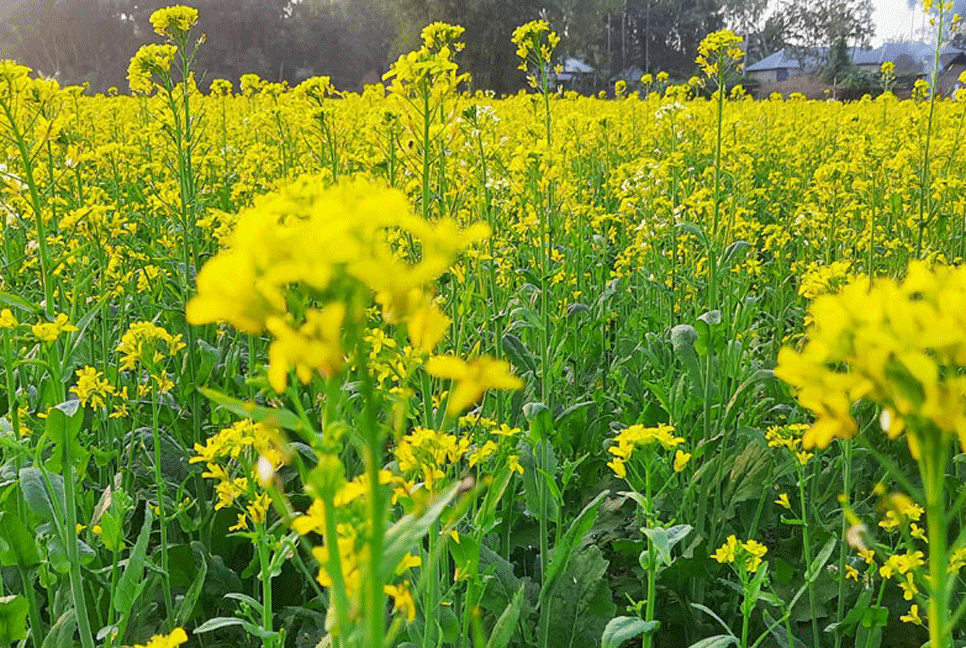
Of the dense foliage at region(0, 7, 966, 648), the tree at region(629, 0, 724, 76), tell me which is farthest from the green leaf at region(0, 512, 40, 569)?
the tree at region(629, 0, 724, 76)

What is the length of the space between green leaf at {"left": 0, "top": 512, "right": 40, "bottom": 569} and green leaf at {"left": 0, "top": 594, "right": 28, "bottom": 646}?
16 centimetres

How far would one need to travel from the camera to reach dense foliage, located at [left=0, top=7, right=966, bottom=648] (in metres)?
0.65

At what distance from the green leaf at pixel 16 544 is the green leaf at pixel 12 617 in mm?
160

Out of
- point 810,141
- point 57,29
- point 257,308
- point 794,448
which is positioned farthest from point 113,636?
point 57,29

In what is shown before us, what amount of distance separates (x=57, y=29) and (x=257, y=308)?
39.8 meters

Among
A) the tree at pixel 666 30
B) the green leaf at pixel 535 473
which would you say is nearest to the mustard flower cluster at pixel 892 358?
the green leaf at pixel 535 473

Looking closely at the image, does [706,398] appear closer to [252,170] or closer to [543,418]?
[543,418]

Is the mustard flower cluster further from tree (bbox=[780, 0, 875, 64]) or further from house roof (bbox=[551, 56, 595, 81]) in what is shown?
tree (bbox=[780, 0, 875, 64])

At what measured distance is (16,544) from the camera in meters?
1.79

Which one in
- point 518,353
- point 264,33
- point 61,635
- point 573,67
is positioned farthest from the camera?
point 573,67

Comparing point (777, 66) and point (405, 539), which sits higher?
point (777, 66)

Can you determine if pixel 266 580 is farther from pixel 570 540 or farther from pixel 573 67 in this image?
pixel 573 67

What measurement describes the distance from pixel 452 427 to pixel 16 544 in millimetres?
972

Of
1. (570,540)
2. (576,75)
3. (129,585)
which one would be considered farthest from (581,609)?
(576,75)
